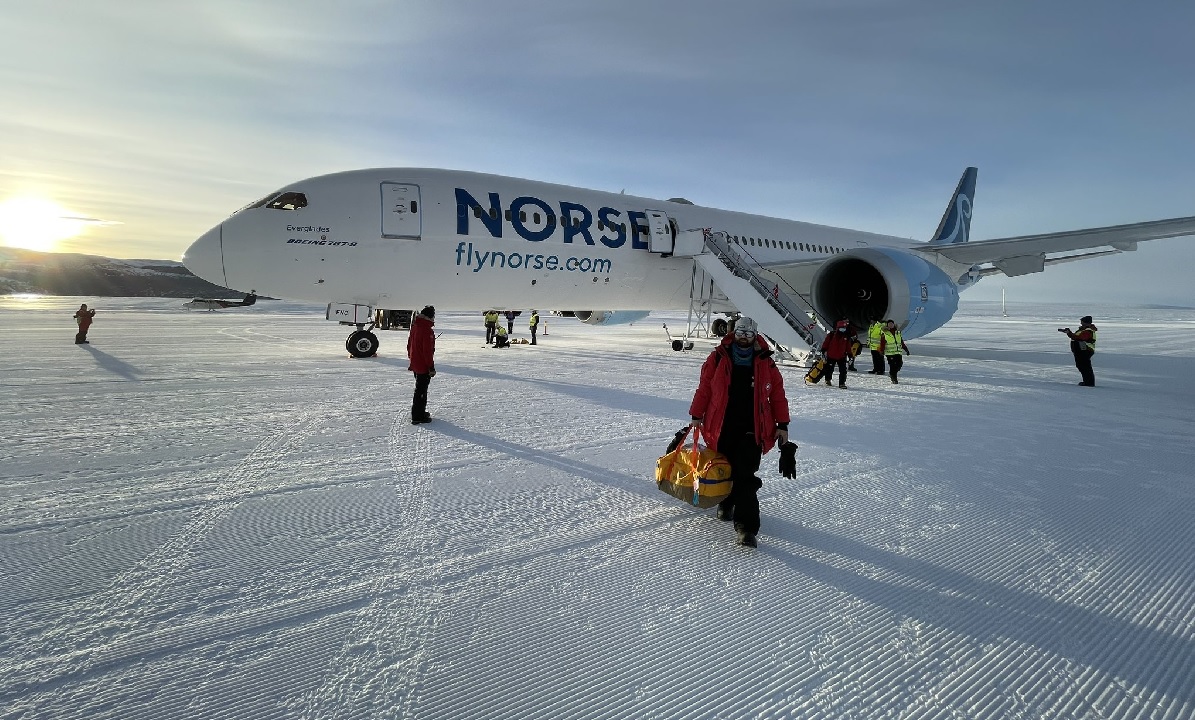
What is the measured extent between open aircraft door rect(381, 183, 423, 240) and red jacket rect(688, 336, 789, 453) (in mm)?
7987

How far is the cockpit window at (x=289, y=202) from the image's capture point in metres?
9.47

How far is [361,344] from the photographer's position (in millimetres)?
12258

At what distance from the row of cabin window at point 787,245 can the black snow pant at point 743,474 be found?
12.0m

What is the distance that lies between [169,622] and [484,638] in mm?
1290

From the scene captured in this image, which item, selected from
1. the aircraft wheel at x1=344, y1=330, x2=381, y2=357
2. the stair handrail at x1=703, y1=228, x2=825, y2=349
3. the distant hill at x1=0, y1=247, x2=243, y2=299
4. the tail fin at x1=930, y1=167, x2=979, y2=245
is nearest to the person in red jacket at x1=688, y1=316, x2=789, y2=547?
the stair handrail at x1=703, y1=228, x2=825, y2=349

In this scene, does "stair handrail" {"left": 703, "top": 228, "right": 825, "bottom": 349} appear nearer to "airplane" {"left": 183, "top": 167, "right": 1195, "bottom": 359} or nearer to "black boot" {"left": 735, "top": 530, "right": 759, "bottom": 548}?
"airplane" {"left": 183, "top": 167, "right": 1195, "bottom": 359}

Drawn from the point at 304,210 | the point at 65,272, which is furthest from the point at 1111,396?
the point at 65,272

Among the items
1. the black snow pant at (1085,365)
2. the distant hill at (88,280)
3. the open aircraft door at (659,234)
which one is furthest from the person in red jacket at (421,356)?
the distant hill at (88,280)

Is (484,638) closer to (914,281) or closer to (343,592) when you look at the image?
(343,592)

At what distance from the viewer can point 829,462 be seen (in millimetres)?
4898

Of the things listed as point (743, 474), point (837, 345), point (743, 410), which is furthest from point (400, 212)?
point (743, 474)

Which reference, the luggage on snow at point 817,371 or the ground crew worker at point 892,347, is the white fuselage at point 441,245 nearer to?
the luggage on snow at point 817,371

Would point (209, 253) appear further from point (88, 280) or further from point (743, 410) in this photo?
point (88, 280)

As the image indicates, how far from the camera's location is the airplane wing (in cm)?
1125
